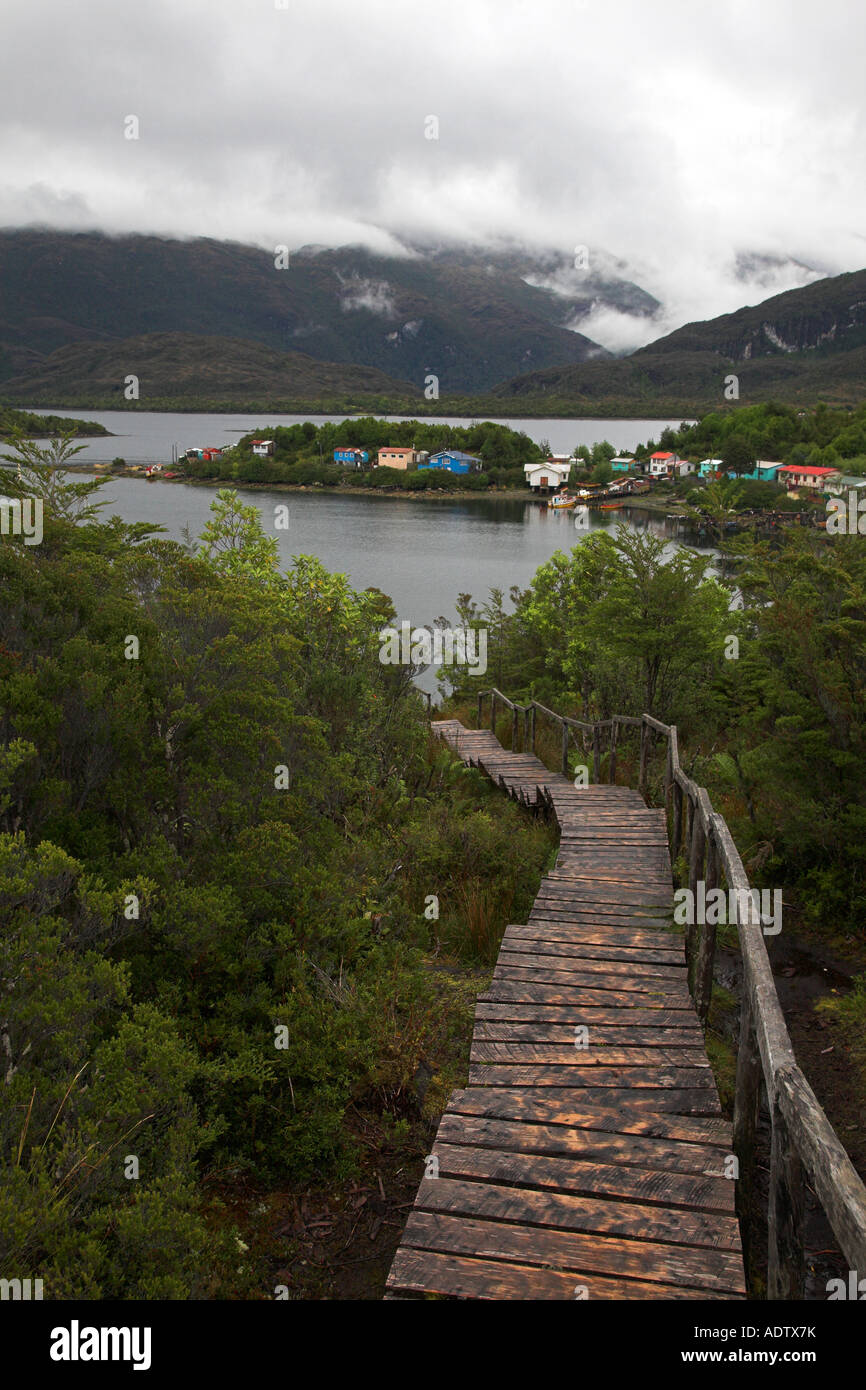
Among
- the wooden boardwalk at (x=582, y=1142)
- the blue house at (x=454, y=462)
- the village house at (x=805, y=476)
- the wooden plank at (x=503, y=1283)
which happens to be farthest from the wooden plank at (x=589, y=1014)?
the blue house at (x=454, y=462)

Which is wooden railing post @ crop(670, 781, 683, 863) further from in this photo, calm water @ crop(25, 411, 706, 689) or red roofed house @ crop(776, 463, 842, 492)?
red roofed house @ crop(776, 463, 842, 492)

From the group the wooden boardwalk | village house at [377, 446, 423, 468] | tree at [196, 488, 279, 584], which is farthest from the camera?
village house at [377, 446, 423, 468]

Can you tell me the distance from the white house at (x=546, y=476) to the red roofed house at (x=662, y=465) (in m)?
11.5

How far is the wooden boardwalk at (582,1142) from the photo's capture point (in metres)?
3.01

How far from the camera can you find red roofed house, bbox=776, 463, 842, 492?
87244 millimetres

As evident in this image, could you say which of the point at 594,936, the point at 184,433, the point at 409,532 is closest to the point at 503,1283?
the point at 594,936

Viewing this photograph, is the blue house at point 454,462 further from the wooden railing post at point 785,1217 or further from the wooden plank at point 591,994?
the wooden railing post at point 785,1217

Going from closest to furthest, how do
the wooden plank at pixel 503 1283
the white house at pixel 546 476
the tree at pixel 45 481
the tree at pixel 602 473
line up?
the wooden plank at pixel 503 1283
the tree at pixel 45 481
the white house at pixel 546 476
the tree at pixel 602 473

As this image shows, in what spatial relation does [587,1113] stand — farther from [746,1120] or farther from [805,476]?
[805,476]

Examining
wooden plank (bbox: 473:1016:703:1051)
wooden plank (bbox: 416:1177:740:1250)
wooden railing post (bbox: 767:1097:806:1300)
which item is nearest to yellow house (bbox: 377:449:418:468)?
wooden plank (bbox: 473:1016:703:1051)

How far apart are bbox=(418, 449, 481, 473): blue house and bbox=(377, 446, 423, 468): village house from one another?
187 cm

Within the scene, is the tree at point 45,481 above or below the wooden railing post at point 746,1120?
above

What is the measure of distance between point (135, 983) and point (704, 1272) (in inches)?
104
